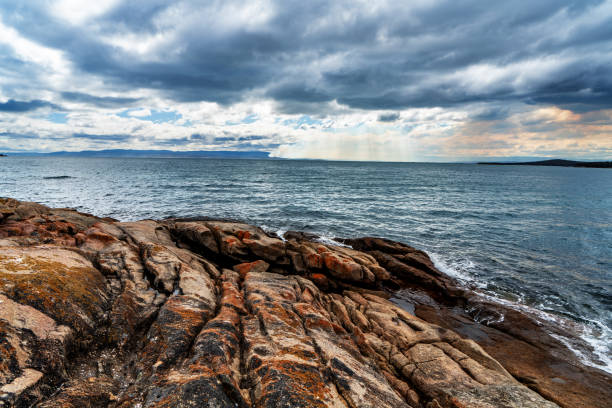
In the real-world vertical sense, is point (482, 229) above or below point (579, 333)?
above

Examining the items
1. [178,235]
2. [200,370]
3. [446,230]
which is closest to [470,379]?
[200,370]

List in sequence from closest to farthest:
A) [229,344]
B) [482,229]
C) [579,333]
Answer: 1. [229,344]
2. [579,333]
3. [482,229]

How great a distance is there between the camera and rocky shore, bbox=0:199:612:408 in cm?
523

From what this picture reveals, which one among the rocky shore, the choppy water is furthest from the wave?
the rocky shore

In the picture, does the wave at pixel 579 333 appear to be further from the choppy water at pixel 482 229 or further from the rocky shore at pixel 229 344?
the rocky shore at pixel 229 344

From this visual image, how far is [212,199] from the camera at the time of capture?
48.5 m

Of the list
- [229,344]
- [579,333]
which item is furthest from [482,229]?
[229,344]

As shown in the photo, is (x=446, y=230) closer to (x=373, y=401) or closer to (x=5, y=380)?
(x=373, y=401)

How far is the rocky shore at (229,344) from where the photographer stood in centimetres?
523

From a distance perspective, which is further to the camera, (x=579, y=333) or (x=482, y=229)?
(x=482, y=229)

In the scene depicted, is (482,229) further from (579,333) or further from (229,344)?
(229,344)

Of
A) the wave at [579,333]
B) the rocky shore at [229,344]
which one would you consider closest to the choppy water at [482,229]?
the wave at [579,333]

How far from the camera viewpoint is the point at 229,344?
6.78 metres

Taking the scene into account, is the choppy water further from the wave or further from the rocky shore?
the rocky shore
